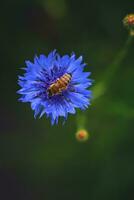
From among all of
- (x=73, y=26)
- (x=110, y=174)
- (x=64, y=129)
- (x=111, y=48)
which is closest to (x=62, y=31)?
(x=73, y=26)

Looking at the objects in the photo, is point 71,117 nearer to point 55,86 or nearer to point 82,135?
point 82,135

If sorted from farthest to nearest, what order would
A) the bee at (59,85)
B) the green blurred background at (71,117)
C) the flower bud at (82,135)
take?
the green blurred background at (71,117) → the flower bud at (82,135) → the bee at (59,85)

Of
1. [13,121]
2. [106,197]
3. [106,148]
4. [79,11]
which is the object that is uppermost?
[79,11]

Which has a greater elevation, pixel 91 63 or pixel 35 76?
pixel 91 63

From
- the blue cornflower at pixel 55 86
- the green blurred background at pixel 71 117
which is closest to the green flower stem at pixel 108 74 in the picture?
the green blurred background at pixel 71 117

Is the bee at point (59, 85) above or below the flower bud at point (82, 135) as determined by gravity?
above

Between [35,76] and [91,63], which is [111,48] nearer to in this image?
[91,63]

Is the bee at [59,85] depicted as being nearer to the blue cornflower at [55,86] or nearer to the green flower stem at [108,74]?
the blue cornflower at [55,86]
